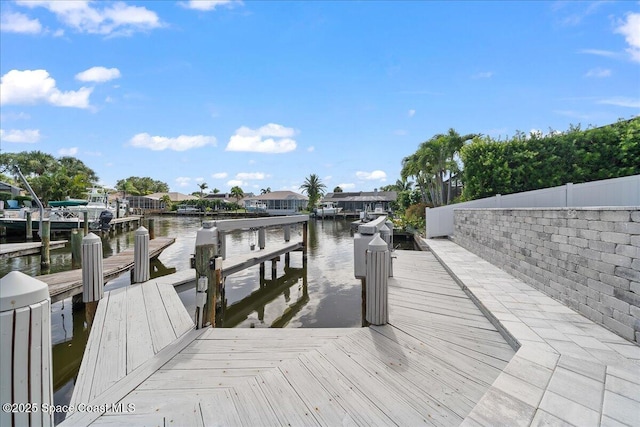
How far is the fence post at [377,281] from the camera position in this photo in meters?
3.62

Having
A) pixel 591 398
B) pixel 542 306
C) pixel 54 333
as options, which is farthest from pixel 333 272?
pixel 591 398

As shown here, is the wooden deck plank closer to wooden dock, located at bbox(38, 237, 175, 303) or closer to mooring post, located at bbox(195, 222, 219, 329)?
mooring post, located at bbox(195, 222, 219, 329)

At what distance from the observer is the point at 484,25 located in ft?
24.0

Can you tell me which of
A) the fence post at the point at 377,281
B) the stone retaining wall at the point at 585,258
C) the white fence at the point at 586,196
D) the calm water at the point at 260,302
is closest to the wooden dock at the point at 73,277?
the calm water at the point at 260,302

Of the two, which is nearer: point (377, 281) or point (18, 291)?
point (18, 291)

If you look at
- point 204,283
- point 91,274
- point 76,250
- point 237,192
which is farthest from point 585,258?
point 237,192

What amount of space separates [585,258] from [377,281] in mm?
2865

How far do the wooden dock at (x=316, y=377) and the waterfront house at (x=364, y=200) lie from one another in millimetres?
43481

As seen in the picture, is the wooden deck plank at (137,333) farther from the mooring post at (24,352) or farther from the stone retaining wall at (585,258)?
the stone retaining wall at (585,258)

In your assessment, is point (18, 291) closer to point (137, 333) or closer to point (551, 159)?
point (137, 333)

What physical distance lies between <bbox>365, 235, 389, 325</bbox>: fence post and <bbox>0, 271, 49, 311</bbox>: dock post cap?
9.91 feet

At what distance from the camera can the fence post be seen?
3619mm

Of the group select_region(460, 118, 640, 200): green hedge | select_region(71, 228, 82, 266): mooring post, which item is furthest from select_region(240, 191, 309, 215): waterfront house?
select_region(71, 228, 82, 266): mooring post

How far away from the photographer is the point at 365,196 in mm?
53125
